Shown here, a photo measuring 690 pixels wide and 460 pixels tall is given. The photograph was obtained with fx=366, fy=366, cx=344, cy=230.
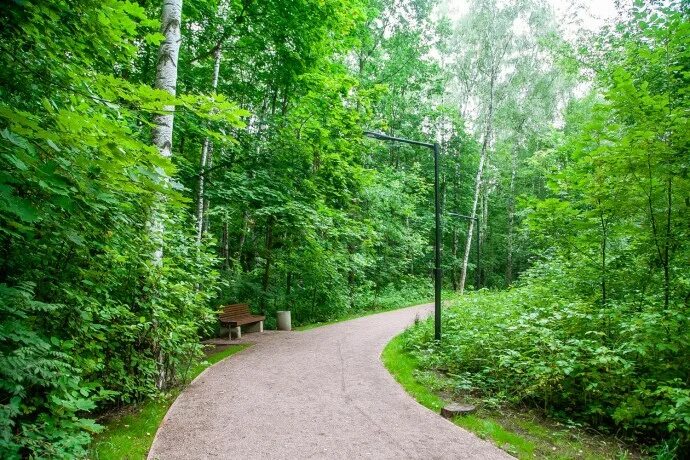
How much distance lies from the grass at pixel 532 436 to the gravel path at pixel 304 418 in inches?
9.4

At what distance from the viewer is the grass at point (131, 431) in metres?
3.90

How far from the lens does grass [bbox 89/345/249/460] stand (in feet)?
12.8

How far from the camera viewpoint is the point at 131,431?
446 cm

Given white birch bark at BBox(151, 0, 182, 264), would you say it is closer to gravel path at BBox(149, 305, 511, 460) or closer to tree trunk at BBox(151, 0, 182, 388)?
tree trunk at BBox(151, 0, 182, 388)

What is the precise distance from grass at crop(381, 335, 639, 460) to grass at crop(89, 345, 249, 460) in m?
3.94

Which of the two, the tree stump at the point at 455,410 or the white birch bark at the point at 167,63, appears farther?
the white birch bark at the point at 167,63

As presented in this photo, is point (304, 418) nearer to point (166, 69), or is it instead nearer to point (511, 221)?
point (166, 69)

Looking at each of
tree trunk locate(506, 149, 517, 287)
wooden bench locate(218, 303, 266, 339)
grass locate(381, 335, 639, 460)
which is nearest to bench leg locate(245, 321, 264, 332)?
wooden bench locate(218, 303, 266, 339)

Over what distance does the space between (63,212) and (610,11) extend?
54.4 ft

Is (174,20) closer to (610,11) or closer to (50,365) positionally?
(50,365)

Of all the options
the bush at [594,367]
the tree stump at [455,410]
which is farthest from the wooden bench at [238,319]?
the tree stump at [455,410]

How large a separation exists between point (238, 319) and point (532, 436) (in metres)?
8.85

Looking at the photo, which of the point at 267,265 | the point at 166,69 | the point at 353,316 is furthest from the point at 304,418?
the point at 353,316

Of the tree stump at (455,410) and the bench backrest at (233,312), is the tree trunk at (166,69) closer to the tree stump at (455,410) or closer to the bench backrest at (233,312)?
the tree stump at (455,410)
